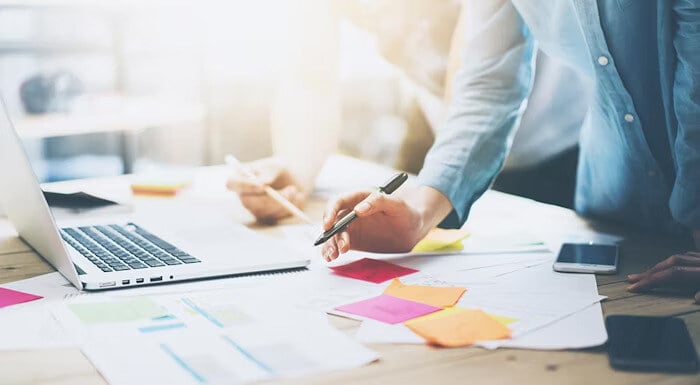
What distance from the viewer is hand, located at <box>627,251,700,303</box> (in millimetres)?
998

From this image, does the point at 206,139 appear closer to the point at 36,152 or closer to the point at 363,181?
the point at 36,152

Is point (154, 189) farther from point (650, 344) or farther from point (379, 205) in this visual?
point (650, 344)

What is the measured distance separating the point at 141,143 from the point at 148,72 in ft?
1.08

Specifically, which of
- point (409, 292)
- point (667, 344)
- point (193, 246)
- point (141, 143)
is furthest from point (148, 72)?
point (667, 344)

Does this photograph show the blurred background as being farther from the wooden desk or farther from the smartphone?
the wooden desk

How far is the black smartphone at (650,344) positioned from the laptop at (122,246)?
0.43 meters

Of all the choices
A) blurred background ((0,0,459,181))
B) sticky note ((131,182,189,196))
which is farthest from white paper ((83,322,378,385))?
blurred background ((0,0,459,181))

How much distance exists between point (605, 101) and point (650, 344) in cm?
54

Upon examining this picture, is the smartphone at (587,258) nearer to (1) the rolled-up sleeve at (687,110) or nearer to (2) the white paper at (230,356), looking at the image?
(1) the rolled-up sleeve at (687,110)

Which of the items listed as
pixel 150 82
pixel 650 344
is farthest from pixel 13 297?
pixel 150 82

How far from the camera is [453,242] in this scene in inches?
49.3

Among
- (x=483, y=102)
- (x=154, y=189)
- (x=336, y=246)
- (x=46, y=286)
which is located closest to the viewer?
(x=46, y=286)

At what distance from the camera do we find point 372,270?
1117 mm

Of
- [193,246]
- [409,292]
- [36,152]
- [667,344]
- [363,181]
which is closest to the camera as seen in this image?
[667,344]
